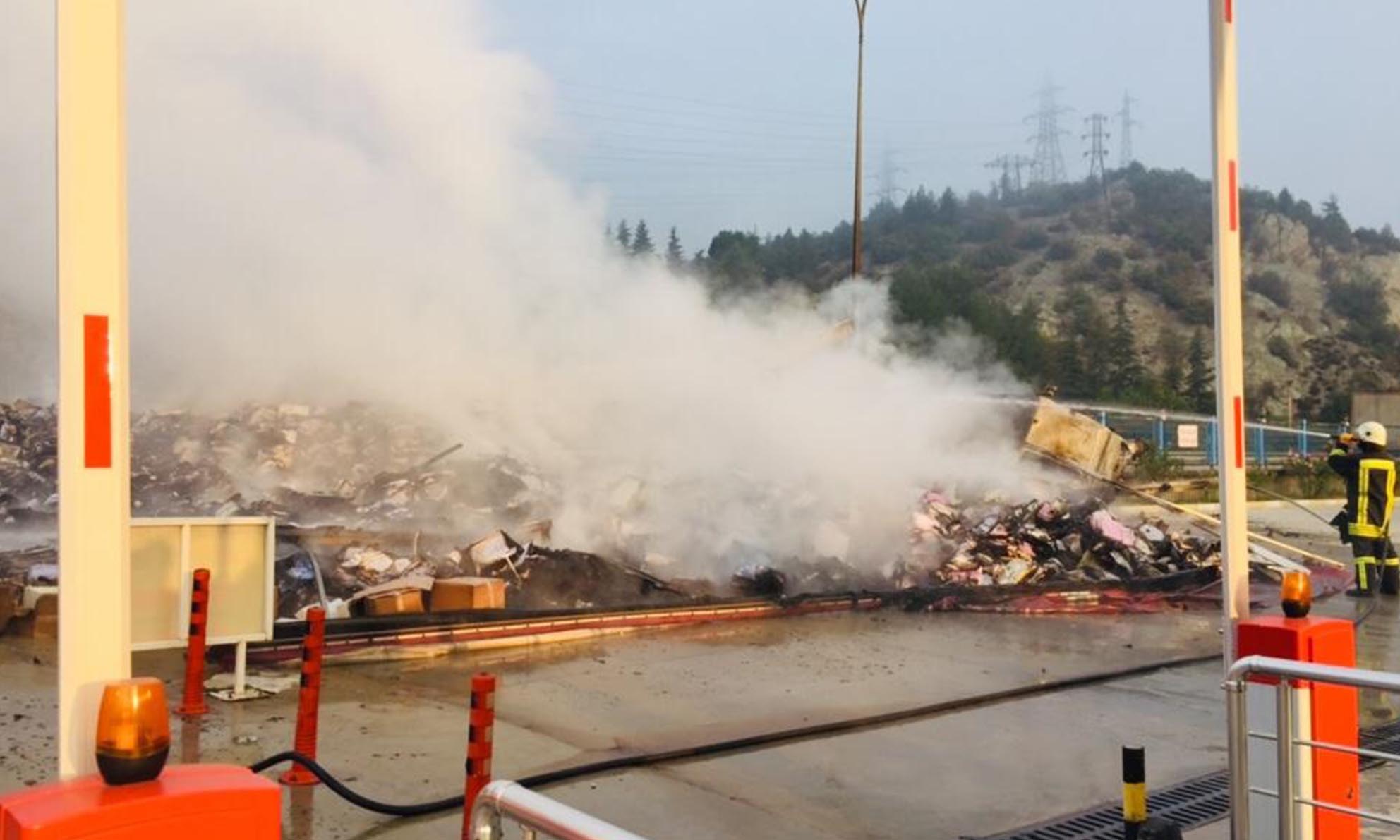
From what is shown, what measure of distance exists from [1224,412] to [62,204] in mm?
3468

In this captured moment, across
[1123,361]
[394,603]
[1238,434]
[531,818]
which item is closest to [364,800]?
[531,818]

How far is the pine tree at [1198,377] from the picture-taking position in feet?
160

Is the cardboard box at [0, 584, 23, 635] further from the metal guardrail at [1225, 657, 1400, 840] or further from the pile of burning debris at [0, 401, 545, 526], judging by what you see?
the metal guardrail at [1225, 657, 1400, 840]

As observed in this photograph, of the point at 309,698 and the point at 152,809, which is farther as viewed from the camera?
the point at 309,698

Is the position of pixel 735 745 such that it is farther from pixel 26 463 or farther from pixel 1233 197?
pixel 26 463

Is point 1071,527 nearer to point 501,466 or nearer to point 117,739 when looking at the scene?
point 501,466

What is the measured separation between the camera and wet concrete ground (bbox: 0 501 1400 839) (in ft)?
15.8

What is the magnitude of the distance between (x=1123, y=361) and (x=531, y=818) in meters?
57.3

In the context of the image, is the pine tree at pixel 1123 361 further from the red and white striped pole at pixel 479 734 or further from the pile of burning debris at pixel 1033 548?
the red and white striped pole at pixel 479 734

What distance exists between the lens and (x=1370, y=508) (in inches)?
431

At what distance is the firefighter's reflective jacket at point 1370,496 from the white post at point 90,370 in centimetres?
1175

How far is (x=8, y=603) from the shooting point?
304 inches

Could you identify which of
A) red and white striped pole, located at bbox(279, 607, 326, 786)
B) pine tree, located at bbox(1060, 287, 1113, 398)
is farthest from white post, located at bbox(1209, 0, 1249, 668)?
pine tree, located at bbox(1060, 287, 1113, 398)

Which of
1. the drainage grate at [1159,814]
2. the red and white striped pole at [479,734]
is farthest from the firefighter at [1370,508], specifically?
the red and white striped pole at [479,734]
